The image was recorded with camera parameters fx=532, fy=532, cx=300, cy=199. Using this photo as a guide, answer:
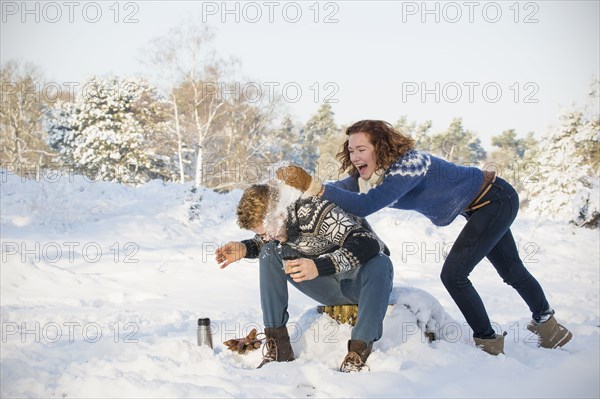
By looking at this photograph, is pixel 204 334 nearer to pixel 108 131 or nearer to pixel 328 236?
pixel 328 236

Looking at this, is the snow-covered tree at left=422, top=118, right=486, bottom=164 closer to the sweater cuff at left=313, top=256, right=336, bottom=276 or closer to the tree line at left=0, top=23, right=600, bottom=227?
the tree line at left=0, top=23, right=600, bottom=227

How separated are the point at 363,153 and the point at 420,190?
16.9 inches

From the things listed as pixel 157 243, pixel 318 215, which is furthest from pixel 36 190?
pixel 318 215

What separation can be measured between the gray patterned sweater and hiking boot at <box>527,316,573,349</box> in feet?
4.76

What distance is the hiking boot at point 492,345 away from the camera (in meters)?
3.42

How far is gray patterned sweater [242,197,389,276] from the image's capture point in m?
2.98

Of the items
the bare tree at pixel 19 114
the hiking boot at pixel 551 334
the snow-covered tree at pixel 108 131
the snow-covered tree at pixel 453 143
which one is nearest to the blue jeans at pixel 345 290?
the hiking boot at pixel 551 334

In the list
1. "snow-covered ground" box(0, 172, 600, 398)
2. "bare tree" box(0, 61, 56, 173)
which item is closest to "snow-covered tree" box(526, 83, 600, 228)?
"snow-covered ground" box(0, 172, 600, 398)

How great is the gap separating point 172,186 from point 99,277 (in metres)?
7.72

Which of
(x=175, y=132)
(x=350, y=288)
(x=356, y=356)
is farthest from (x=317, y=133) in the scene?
(x=356, y=356)

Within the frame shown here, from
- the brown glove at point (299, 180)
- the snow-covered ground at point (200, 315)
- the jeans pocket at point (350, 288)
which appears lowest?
the snow-covered ground at point (200, 315)

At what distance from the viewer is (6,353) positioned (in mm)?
3131

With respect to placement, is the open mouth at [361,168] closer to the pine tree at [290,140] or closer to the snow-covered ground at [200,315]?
the snow-covered ground at [200,315]

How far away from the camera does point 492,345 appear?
3418mm
